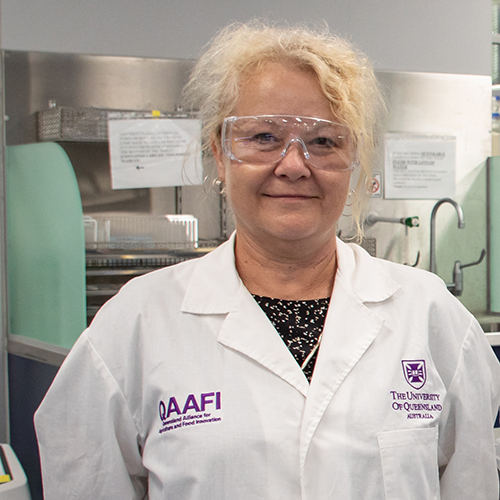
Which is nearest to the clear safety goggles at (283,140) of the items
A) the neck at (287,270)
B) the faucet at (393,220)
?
the neck at (287,270)

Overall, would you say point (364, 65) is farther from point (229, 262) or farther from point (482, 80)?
point (482, 80)

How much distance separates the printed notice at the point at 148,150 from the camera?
2576mm

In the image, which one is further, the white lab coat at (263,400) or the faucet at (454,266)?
the faucet at (454,266)

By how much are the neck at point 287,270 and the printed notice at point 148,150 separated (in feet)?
5.22

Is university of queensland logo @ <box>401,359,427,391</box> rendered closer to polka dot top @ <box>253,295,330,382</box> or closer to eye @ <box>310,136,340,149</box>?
polka dot top @ <box>253,295,330,382</box>

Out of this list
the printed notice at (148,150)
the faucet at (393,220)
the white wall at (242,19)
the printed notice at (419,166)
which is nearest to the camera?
the white wall at (242,19)

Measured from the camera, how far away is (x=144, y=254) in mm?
2434

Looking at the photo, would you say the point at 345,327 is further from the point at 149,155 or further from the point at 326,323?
the point at 149,155

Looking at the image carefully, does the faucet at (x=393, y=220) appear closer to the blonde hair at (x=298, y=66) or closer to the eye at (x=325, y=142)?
the blonde hair at (x=298, y=66)

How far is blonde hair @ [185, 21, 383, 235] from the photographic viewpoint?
0.94 meters

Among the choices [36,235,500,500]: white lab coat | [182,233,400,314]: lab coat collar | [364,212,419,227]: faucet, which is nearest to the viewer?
[36,235,500,500]: white lab coat

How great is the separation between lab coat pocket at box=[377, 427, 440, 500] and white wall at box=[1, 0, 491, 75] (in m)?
1.98

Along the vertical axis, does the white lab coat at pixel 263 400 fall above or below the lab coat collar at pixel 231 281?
below

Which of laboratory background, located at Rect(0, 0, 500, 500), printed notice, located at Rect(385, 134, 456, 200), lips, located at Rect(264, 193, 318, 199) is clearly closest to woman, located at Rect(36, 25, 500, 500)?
lips, located at Rect(264, 193, 318, 199)
